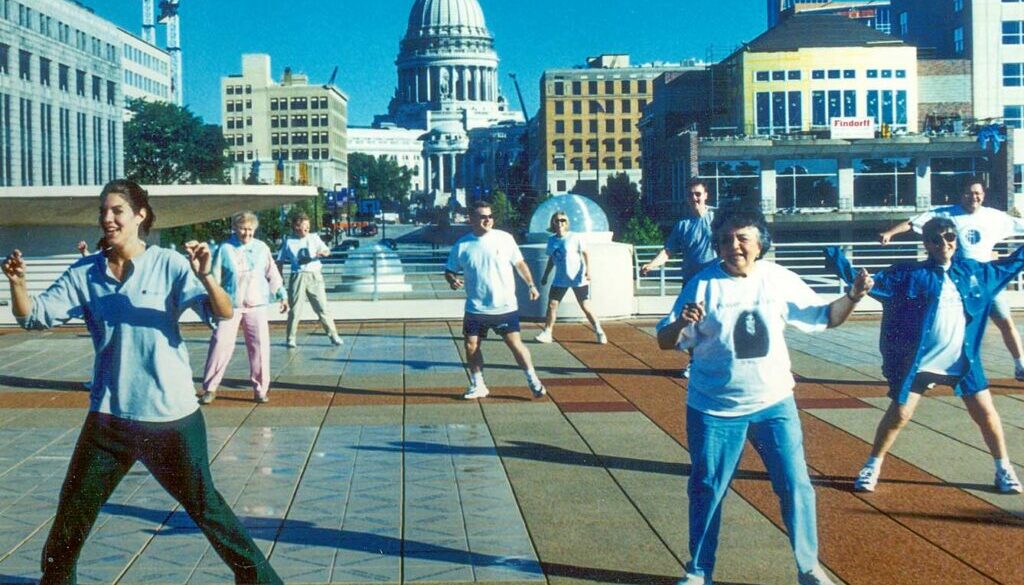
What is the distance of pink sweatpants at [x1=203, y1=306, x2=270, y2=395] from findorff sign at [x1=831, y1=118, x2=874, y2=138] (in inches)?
2660

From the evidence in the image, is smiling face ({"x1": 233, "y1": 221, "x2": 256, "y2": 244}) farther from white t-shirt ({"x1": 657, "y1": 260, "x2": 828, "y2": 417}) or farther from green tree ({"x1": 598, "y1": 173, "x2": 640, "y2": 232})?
green tree ({"x1": 598, "y1": 173, "x2": 640, "y2": 232})

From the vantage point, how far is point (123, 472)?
526cm

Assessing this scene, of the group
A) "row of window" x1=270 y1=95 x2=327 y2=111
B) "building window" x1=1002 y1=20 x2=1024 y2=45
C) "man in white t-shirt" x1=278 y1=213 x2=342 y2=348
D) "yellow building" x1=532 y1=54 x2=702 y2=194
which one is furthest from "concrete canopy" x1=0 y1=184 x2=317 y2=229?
"row of window" x1=270 y1=95 x2=327 y2=111

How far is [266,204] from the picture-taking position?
28188 millimetres

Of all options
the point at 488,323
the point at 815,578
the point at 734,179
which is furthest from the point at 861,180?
the point at 815,578

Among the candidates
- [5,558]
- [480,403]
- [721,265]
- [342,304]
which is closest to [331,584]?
[5,558]

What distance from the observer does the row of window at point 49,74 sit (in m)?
74.8

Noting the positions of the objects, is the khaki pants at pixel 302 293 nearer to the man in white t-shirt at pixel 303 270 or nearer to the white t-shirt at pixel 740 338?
the man in white t-shirt at pixel 303 270

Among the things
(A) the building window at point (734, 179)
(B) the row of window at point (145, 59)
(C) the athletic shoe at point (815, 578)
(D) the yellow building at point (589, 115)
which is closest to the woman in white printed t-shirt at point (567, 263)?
(C) the athletic shoe at point (815, 578)

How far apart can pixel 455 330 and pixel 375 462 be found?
10747mm

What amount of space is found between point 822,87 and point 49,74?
43285mm

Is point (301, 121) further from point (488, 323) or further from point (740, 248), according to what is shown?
point (740, 248)

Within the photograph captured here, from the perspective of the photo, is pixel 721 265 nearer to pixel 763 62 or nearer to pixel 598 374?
pixel 598 374

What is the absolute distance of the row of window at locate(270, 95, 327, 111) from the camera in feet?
559
